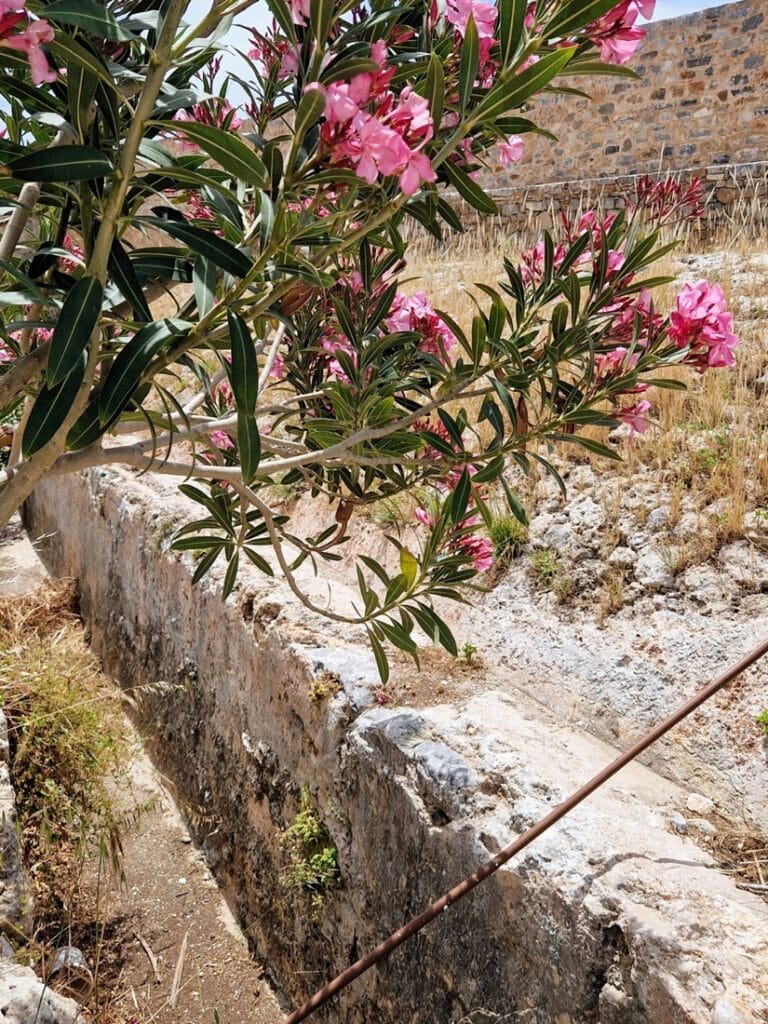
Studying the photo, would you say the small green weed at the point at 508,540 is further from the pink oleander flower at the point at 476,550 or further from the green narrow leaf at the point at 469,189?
the green narrow leaf at the point at 469,189

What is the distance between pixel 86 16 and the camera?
A: 81 cm

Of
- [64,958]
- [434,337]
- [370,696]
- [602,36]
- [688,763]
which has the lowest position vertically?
[64,958]

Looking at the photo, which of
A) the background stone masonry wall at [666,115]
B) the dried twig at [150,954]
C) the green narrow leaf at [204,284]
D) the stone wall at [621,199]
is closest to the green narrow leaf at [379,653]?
the green narrow leaf at [204,284]

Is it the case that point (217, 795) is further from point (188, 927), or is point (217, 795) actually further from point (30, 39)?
point (30, 39)

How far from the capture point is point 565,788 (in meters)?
1.74

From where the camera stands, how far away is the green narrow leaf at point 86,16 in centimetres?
79

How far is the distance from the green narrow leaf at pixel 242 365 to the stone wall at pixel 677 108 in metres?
8.09

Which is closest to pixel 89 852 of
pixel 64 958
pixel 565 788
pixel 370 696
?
pixel 64 958

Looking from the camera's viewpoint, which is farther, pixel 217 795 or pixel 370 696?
pixel 217 795

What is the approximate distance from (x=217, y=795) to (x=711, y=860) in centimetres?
189

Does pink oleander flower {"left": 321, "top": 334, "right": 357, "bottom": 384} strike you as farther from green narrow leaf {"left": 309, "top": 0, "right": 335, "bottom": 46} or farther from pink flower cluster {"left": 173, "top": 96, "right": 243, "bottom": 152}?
green narrow leaf {"left": 309, "top": 0, "right": 335, "bottom": 46}

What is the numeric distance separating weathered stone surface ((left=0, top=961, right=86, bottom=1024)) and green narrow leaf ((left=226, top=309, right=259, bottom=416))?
1.32 meters

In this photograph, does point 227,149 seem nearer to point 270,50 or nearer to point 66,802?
point 270,50

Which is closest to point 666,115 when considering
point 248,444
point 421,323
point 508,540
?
point 508,540
